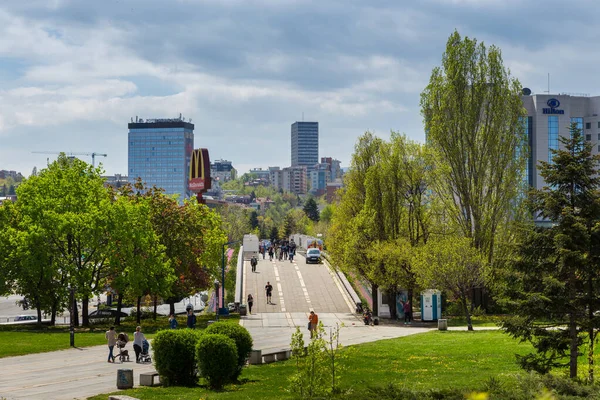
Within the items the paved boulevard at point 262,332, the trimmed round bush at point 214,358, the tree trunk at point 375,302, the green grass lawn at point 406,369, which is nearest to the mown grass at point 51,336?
the paved boulevard at point 262,332

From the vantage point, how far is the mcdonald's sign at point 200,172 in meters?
69.8

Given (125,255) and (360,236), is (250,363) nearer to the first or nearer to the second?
(125,255)

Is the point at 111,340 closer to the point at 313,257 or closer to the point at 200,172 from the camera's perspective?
the point at 200,172

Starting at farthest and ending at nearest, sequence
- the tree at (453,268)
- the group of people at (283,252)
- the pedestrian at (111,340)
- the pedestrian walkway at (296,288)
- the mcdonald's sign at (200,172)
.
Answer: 1. the group of people at (283,252)
2. the mcdonald's sign at (200,172)
3. the pedestrian walkway at (296,288)
4. the tree at (453,268)
5. the pedestrian at (111,340)

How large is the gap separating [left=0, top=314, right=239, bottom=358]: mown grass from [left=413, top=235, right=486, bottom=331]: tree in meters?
13.5

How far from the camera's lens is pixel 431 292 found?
47.6 meters

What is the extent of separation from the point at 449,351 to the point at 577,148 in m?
11.8

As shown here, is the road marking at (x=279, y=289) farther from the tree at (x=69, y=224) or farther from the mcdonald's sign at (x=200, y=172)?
the tree at (x=69, y=224)

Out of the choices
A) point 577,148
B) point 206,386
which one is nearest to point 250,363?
point 206,386

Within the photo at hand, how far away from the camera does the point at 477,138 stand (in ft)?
176

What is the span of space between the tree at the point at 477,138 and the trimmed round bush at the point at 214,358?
30.9 m

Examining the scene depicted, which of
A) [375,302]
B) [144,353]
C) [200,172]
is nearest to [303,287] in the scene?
[375,302]

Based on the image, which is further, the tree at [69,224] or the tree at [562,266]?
the tree at [69,224]

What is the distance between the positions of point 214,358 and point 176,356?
146cm
